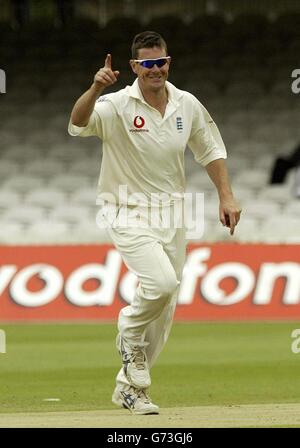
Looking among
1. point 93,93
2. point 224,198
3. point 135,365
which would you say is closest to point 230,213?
point 224,198

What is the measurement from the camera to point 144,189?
8141 millimetres

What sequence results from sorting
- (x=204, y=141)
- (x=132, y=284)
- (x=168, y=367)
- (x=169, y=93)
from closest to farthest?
(x=169, y=93)
(x=204, y=141)
(x=168, y=367)
(x=132, y=284)

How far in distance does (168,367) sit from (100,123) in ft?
14.8

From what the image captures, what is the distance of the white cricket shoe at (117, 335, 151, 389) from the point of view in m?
8.12

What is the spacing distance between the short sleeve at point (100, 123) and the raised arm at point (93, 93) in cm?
5

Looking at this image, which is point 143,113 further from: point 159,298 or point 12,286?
point 12,286

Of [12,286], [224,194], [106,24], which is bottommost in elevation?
[12,286]

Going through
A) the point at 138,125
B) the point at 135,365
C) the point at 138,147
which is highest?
the point at 138,125

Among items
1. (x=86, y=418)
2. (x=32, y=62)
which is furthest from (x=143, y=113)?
(x=32, y=62)

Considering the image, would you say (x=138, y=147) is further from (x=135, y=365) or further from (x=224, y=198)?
(x=135, y=365)

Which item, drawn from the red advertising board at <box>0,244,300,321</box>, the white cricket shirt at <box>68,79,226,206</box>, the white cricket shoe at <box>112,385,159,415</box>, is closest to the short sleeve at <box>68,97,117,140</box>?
the white cricket shirt at <box>68,79,226,206</box>

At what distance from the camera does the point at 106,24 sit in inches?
934

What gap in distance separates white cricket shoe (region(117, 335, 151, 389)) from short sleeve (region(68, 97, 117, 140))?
1.30m

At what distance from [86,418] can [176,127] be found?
6.19 ft
